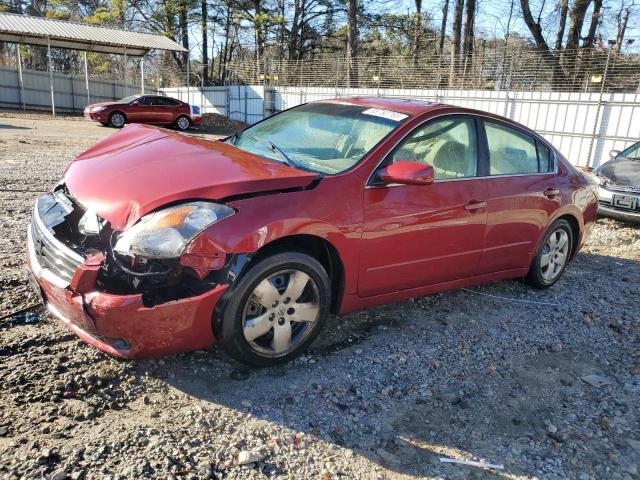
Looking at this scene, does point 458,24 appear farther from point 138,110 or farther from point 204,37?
point 204,37

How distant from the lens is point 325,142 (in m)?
3.94

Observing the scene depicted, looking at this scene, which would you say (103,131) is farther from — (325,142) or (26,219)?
(325,142)

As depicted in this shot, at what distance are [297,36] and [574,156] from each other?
2358 cm

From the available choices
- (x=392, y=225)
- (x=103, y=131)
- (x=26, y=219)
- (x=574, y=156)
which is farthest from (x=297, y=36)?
(x=392, y=225)

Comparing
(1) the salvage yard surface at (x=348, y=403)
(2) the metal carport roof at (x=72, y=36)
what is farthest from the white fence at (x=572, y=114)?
(2) the metal carport roof at (x=72, y=36)

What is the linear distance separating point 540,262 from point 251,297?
Result: 3111mm

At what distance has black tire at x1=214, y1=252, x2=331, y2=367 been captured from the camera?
295 cm

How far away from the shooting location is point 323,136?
158 inches

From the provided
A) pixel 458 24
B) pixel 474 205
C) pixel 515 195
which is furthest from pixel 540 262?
pixel 458 24

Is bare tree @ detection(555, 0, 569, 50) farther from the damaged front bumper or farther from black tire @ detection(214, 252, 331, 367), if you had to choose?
the damaged front bumper

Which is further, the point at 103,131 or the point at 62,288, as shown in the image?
the point at 103,131

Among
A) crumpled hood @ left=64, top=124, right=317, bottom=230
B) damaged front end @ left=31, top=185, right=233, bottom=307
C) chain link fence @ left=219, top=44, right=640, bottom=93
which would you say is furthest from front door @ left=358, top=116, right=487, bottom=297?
chain link fence @ left=219, top=44, right=640, bottom=93

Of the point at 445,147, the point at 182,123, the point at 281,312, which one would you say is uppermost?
the point at 445,147

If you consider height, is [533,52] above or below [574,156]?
above
